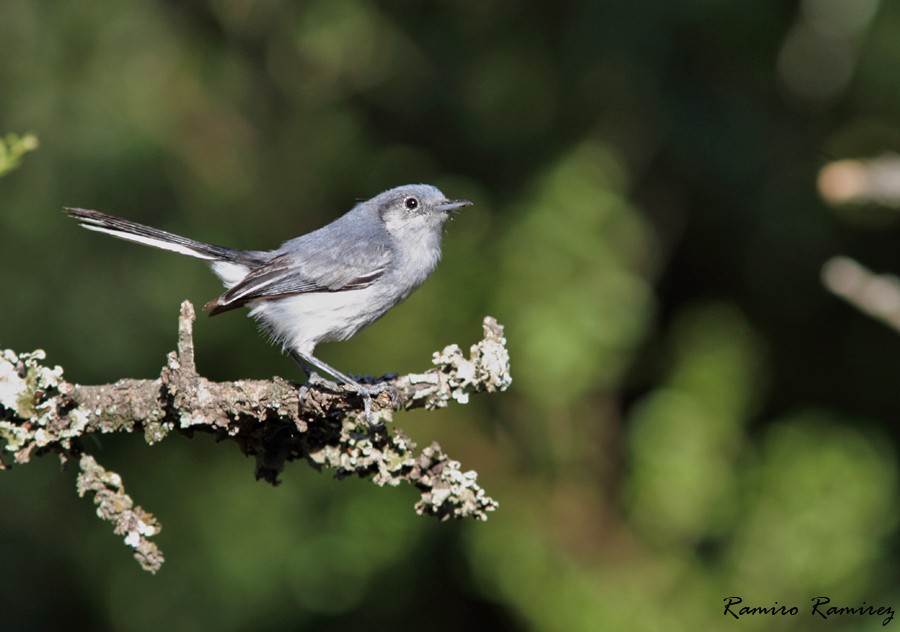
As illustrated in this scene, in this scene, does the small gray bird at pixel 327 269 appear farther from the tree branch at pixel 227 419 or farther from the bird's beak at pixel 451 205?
the tree branch at pixel 227 419

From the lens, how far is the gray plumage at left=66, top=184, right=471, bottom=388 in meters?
3.49

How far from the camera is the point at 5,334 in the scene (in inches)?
186

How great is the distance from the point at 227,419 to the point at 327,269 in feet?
4.75

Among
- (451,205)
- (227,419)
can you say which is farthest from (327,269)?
(227,419)

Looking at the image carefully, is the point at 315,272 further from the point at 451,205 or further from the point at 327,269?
the point at 451,205

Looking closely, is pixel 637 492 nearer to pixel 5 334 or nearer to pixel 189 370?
pixel 189 370

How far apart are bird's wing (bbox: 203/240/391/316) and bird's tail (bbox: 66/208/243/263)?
6.6 inches

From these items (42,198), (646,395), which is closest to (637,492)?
(646,395)

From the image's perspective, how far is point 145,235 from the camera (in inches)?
136

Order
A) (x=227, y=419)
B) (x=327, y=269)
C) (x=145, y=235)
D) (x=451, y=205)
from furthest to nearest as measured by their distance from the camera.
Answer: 1. (x=451, y=205)
2. (x=327, y=269)
3. (x=145, y=235)
4. (x=227, y=419)

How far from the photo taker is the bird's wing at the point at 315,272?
11.7ft

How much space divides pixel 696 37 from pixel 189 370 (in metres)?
3.48

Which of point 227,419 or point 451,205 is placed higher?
point 451,205

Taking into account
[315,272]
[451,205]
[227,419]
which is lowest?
[227,419]
